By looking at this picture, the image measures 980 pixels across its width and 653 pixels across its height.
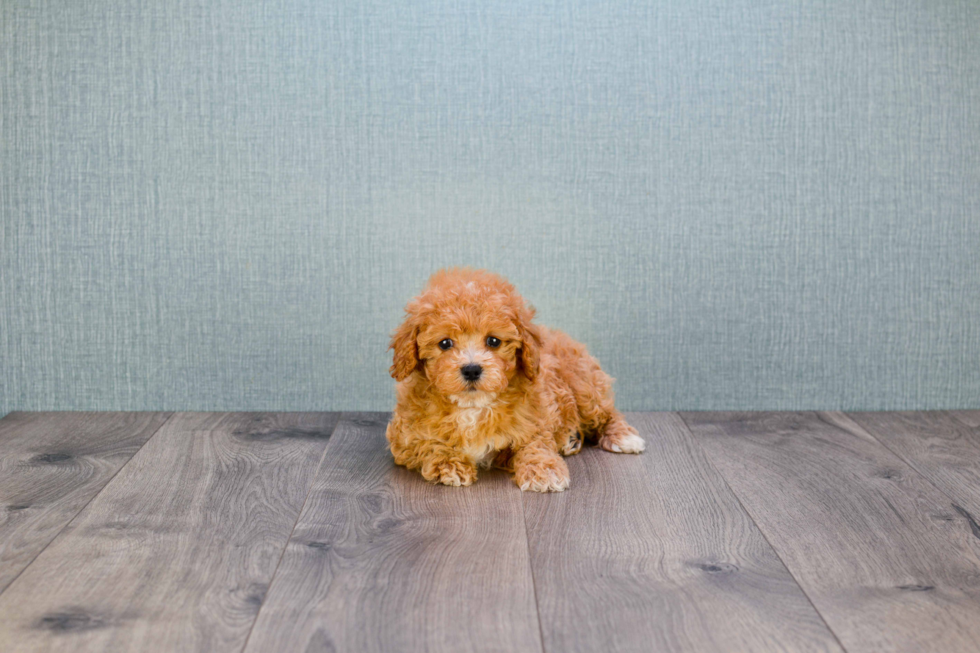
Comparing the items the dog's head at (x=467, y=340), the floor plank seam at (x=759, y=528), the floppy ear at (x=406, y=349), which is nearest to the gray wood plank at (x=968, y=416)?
the floor plank seam at (x=759, y=528)

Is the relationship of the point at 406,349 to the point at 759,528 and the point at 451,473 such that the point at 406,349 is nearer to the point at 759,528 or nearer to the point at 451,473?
the point at 451,473

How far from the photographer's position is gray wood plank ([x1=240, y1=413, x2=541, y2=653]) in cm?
138

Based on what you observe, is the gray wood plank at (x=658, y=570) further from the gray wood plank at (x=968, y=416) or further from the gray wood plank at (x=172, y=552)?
the gray wood plank at (x=968, y=416)

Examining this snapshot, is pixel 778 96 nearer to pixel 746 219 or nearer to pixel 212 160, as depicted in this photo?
pixel 746 219

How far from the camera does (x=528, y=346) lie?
79.1 inches

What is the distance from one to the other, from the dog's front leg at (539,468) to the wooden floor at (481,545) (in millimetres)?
40

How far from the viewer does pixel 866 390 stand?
272cm

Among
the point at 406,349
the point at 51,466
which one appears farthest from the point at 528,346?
the point at 51,466

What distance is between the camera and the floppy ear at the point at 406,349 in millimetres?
1990

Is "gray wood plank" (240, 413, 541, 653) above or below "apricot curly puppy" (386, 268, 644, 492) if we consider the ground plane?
below

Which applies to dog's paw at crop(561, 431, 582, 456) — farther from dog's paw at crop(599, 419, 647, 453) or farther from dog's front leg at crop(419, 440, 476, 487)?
dog's front leg at crop(419, 440, 476, 487)

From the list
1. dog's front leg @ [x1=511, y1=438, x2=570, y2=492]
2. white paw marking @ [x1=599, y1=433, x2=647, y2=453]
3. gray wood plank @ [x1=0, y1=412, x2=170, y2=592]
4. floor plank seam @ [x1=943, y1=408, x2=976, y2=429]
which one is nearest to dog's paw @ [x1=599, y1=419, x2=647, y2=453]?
white paw marking @ [x1=599, y1=433, x2=647, y2=453]

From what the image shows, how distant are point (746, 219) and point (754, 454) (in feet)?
2.40

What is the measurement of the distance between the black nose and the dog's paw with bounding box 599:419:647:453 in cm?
56
